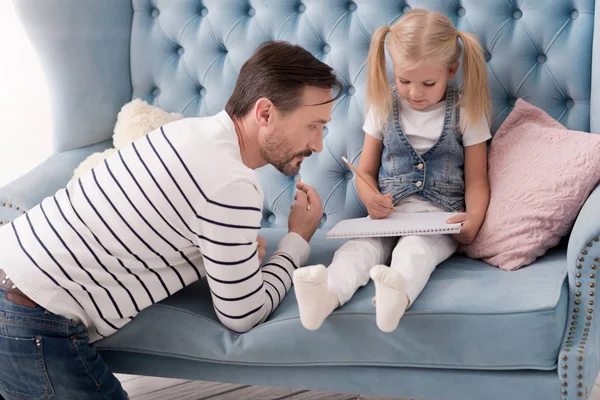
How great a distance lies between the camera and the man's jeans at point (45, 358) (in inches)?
54.1

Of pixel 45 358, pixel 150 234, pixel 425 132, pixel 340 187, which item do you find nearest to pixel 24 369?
pixel 45 358

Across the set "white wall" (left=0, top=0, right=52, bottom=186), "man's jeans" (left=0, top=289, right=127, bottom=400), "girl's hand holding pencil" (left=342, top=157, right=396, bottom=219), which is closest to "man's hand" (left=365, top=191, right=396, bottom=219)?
"girl's hand holding pencil" (left=342, top=157, right=396, bottom=219)

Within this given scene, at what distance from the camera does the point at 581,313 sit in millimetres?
1383

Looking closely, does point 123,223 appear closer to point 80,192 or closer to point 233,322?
point 80,192

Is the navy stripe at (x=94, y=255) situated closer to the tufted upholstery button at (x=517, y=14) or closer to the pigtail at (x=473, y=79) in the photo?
the pigtail at (x=473, y=79)

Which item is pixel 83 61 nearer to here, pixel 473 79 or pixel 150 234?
pixel 150 234

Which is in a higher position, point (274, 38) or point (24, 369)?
point (274, 38)

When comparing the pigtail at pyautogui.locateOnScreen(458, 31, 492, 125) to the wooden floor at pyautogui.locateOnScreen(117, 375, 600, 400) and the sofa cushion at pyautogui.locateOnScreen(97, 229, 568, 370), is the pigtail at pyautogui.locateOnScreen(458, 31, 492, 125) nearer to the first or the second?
the sofa cushion at pyautogui.locateOnScreen(97, 229, 568, 370)

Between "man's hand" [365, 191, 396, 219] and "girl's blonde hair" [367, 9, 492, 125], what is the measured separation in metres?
0.22

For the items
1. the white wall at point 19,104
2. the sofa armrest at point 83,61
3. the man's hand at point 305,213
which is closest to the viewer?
the man's hand at point 305,213

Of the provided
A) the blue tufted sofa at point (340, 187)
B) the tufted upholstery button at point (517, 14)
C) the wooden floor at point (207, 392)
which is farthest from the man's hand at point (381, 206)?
the tufted upholstery button at point (517, 14)

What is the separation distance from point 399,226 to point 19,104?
2.13 metres

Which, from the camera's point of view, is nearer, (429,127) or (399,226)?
(399,226)

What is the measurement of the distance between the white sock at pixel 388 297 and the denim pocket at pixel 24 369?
661 millimetres
